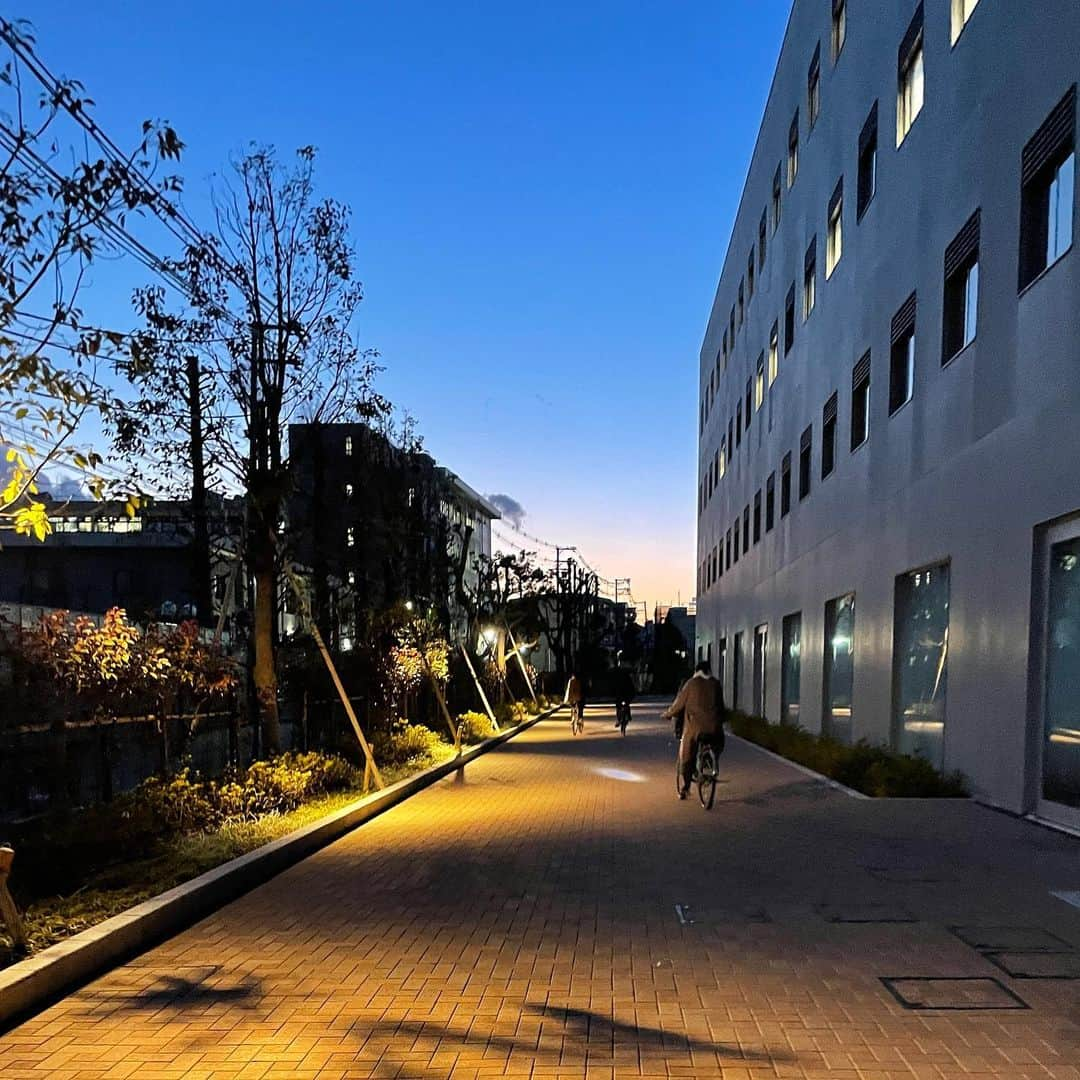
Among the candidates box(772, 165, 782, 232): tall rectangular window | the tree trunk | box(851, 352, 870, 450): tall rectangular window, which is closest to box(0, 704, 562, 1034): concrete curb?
the tree trunk

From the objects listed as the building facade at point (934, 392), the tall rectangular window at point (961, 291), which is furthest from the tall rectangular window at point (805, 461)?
the tall rectangular window at point (961, 291)

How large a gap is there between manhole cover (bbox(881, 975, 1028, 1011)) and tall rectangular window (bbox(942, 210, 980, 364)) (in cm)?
947

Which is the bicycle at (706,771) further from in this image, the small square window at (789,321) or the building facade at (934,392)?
the small square window at (789,321)

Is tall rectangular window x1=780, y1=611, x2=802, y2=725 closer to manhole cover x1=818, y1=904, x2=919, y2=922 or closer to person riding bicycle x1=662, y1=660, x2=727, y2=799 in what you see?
person riding bicycle x1=662, y1=660, x2=727, y2=799

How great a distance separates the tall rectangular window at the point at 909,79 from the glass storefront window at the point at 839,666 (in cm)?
829

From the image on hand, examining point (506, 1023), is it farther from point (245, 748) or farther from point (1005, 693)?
point (245, 748)


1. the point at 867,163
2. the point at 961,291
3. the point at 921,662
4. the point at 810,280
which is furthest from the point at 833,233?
the point at 921,662

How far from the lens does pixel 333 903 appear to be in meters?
7.69

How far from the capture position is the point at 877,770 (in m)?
13.5

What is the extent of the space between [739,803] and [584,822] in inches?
100

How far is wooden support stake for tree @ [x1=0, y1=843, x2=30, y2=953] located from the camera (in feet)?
18.1

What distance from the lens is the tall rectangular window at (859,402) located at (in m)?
18.9

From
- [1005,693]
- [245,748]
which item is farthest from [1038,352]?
[245,748]

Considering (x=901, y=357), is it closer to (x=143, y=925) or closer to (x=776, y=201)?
(x=143, y=925)
